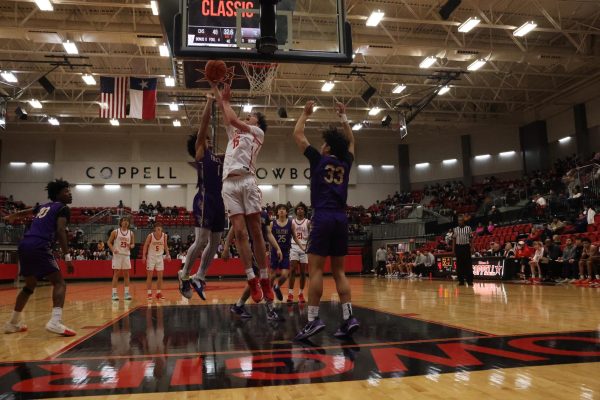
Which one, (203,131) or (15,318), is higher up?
(203,131)

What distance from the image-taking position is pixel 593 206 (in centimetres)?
1802

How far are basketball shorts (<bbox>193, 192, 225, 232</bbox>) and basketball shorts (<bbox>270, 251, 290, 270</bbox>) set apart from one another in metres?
3.50

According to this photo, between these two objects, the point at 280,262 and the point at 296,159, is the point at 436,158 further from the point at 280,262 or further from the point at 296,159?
the point at 280,262

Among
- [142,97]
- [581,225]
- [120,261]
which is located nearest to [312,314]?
[120,261]

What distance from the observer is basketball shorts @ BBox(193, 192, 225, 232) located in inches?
222

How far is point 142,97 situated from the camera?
1892 centimetres

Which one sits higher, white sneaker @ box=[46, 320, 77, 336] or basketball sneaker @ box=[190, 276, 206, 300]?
basketball sneaker @ box=[190, 276, 206, 300]

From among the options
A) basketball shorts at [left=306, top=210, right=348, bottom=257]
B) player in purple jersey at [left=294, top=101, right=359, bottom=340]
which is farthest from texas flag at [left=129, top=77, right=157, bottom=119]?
basketball shorts at [left=306, top=210, right=348, bottom=257]

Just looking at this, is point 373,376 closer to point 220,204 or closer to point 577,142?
point 220,204

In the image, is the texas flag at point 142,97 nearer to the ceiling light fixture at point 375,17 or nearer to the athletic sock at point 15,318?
the ceiling light fixture at point 375,17

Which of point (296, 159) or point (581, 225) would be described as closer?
point (581, 225)

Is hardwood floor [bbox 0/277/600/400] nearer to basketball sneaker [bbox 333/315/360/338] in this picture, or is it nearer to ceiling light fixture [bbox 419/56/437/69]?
basketball sneaker [bbox 333/315/360/338]

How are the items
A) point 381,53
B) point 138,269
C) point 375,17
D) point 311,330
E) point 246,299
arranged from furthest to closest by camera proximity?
point 138,269, point 381,53, point 375,17, point 246,299, point 311,330

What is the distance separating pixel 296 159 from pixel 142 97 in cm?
1867
